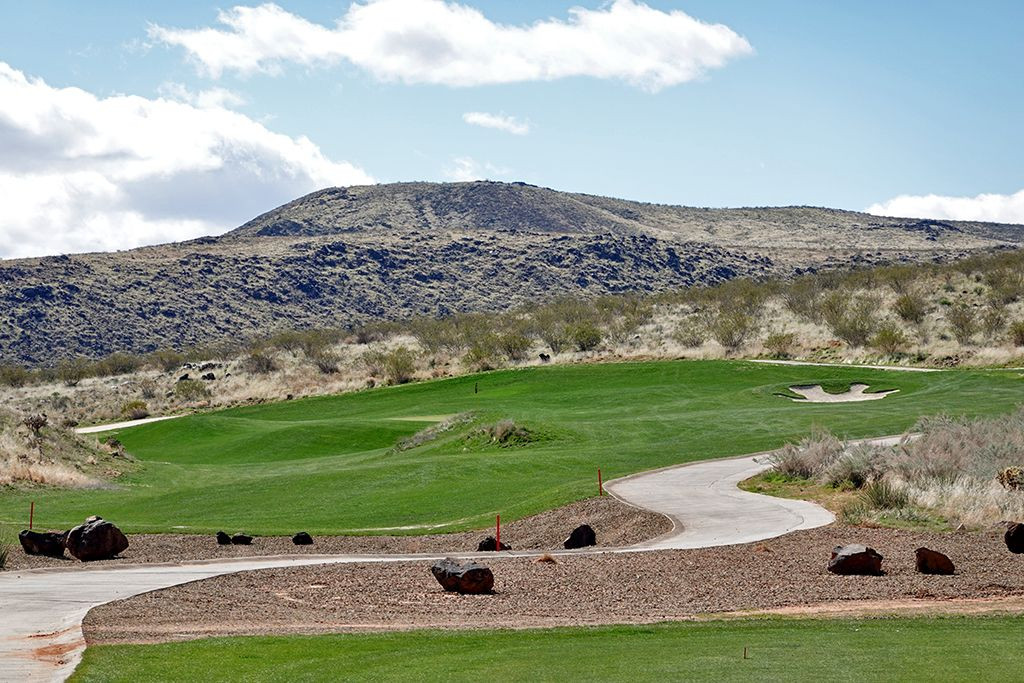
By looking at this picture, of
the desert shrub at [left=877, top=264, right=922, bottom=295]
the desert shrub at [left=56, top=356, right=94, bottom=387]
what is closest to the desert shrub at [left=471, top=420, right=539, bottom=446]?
the desert shrub at [left=877, top=264, right=922, bottom=295]

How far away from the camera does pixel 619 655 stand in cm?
1136

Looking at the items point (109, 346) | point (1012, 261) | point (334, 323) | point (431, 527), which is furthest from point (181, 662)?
point (334, 323)

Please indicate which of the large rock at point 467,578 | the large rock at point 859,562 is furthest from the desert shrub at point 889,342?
the large rock at point 467,578

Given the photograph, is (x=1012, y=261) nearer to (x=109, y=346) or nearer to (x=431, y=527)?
(x=431, y=527)

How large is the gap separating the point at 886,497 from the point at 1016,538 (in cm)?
455

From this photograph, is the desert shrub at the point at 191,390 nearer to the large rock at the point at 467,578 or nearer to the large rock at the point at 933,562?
the large rock at the point at 467,578

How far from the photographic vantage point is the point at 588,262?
136 m

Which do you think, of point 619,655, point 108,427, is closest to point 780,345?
point 108,427

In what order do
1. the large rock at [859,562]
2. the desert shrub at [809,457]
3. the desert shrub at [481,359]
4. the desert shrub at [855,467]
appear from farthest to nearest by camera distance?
the desert shrub at [481,359]
the desert shrub at [809,457]
the desert shrub at [855,467]
the large rock at [859,562]

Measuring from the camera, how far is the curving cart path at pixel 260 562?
41.3ft

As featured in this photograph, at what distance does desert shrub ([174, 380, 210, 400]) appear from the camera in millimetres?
70625

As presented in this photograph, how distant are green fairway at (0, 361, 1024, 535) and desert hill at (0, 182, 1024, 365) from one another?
5554 centimetres

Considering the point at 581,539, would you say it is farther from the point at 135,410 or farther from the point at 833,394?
the point at 135,410

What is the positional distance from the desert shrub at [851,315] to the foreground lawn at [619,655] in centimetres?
4821
